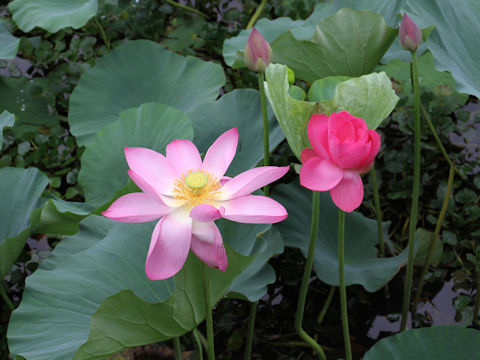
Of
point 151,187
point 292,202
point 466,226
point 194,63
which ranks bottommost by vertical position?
point 466,226

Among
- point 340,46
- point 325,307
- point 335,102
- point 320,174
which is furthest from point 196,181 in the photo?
point 325,307

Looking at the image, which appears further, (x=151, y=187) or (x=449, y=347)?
(x=449, y=347)

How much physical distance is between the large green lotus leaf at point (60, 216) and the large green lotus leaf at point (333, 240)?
44 cm

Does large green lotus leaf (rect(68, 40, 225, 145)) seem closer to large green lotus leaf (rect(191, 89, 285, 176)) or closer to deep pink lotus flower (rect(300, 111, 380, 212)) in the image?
large green lotus leaf (rect(191, 89, 285, 176))

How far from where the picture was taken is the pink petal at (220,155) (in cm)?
77

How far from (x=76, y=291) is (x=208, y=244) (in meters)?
→ 0.39

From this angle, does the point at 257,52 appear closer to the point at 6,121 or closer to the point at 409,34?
the point at 409,34

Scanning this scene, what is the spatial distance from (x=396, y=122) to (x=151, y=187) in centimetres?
134

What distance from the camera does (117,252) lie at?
3.14 ft

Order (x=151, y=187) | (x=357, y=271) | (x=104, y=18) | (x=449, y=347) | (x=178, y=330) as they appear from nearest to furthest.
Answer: (x=151, y=187) → (x=178, y=330) → (x=449, y=347) → (x=357, y=271) → (x=104, y=18)

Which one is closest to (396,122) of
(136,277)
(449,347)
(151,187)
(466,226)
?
(466,226)

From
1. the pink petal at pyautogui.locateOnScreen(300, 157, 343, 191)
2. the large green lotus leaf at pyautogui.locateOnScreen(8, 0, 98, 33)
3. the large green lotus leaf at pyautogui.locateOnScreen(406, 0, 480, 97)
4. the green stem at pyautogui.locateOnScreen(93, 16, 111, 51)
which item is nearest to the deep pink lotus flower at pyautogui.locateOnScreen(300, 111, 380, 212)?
the pink petal at pyautogui.locateOnScreen(300, 157, 343, 191)

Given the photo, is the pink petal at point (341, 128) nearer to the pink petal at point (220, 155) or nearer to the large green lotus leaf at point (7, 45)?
the pink petal at point (220, 155)

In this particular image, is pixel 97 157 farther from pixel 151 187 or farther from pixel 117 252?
pixel 151 187
